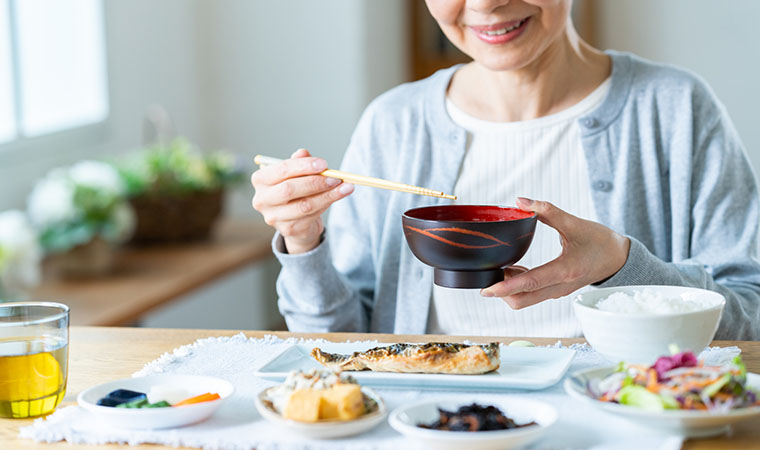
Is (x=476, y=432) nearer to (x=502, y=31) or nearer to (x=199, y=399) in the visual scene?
(x=199, y=399)

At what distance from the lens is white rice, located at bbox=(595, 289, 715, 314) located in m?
1.01

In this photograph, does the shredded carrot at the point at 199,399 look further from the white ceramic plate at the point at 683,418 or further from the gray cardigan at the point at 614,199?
the gray cardigan at the point at 614,199

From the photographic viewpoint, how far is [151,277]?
269 cm

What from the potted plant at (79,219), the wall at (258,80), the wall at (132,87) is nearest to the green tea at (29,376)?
the potted plant at (79,219)

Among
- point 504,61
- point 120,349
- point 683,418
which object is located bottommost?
point 120,349

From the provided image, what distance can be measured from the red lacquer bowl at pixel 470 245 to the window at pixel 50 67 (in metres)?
2.11

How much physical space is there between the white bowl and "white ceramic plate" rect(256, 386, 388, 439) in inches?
9.9

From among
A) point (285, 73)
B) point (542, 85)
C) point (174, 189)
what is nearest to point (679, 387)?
point (542, 85)

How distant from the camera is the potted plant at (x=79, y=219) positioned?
8.66 feet

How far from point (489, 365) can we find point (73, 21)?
2604mm

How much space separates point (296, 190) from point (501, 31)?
46 cm

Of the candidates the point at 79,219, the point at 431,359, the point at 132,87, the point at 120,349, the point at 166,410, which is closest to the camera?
the point at 166,410

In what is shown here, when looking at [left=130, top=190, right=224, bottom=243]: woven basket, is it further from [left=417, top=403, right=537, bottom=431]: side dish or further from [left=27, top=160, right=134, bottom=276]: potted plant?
[left=417, top=403, right=537, bottom=431]: side dish

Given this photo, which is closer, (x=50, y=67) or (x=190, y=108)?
(x=50, y=67)
